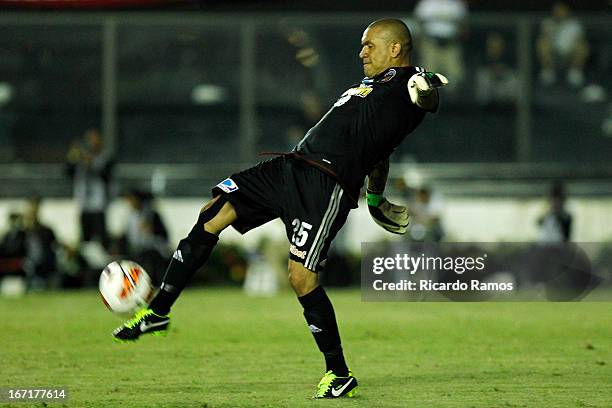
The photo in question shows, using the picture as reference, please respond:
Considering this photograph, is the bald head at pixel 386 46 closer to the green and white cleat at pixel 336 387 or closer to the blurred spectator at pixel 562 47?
the green and white cleat at pixel 336 387

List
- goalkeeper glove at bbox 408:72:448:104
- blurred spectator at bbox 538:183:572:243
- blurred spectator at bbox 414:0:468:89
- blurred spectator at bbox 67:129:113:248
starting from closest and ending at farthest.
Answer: goalkeeper glove at bbox 408:72:448:104 < blurred spectator at bbox 538:183:572:243 < blurred spectator at bbox 67:129:113:248 < blurred spectator at bbox 414:0:468:89

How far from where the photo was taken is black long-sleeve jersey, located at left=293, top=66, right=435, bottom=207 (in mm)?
9062

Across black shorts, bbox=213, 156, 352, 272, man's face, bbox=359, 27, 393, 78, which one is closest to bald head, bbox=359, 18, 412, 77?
man's face, bbox=359, 27, 393, 78

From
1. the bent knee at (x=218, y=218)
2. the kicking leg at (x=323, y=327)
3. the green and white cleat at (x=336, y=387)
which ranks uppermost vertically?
the bent knee at (x=218, y=218)

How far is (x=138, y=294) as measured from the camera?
9.30 m

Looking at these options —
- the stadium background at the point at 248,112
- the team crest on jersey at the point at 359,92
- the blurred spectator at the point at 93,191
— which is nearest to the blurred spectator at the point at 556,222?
the stadium background at the point at 248,112

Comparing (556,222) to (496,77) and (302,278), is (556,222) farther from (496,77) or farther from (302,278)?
(302,278)

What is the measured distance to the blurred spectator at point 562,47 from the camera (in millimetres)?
24984

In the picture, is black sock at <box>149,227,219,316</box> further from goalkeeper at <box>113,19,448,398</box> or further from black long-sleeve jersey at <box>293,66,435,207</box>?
black long-sleeve jersey at <box>293,66,435,207</box>

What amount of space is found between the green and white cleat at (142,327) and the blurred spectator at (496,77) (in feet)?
55.4

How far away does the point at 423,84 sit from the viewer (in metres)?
8.79

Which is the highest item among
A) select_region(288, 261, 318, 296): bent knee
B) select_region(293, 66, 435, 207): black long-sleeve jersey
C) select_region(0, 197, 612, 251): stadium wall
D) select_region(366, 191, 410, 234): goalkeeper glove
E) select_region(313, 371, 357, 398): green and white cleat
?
select_region(0, 197, 612, 251): stadium wall

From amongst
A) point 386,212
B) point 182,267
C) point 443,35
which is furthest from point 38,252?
point 182,267

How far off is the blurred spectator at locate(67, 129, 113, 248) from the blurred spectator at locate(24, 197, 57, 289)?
900 mm
